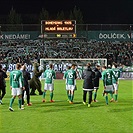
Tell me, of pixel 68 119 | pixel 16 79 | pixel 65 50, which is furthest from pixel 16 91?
pixel 65 50

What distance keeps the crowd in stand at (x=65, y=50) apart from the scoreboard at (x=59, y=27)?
987 centimetres

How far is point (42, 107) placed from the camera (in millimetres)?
16062

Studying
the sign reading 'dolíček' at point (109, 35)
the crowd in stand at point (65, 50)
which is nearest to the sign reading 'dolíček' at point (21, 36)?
the crowd in stand at point (65, 50)

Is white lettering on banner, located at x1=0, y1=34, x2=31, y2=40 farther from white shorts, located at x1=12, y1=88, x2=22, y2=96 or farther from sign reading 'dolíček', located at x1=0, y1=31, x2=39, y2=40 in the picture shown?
white shorts, located at x1=12, y1=88, x2=22, y2=96

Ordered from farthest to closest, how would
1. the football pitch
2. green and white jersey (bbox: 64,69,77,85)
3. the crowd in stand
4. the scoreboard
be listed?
the crowd in stand, the scoreboard, green and white jersey (bbox: 64,69,77,85), the football pitch

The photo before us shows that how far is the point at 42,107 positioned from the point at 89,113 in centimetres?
285

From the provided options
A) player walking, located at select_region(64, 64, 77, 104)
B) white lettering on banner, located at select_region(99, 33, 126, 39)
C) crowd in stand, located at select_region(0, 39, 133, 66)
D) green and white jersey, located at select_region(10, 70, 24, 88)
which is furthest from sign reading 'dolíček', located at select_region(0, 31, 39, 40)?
green and white jersey, located at select_region(10, 70, 24, 88)

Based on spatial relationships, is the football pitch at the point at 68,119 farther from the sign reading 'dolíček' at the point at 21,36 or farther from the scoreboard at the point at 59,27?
the sign reading 'dolíček' at the point at 21,36

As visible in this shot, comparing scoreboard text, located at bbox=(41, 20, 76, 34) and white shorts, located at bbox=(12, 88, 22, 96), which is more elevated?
scoreboard text, located at bbox=(41, 20, 76, 34)

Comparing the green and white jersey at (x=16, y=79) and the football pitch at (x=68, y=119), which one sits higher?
the green and white jersey at (x=16, y=79)

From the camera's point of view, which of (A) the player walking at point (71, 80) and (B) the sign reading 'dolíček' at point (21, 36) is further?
(B) the sign reading 'dolíček' at point (21, 36)

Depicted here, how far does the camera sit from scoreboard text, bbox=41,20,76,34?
118 feet

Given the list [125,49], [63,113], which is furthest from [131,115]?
[125,49]

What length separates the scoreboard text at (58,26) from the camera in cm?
3606
